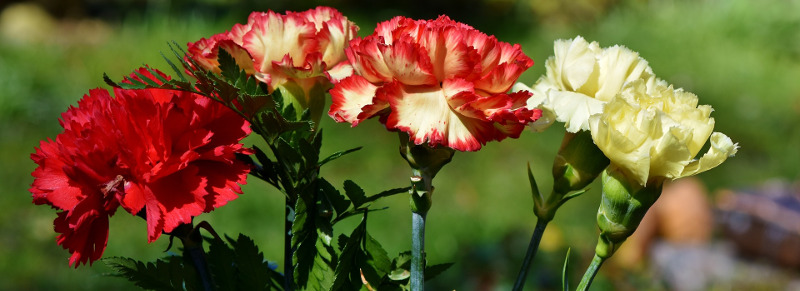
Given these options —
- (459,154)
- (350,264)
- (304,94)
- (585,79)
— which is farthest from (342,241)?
(459,154)

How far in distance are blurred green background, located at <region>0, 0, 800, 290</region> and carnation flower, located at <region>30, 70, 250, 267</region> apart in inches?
43.3

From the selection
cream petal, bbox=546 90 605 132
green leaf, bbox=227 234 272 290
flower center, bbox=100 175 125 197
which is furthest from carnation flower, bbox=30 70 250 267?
cream petal, bbox=546 90 605 132

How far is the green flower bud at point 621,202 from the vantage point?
598mm

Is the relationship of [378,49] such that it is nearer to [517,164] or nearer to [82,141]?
[82,141]

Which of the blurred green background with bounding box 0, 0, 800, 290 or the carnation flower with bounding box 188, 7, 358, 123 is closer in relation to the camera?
the carnation flower with bounding box 188, 7, 358, 123

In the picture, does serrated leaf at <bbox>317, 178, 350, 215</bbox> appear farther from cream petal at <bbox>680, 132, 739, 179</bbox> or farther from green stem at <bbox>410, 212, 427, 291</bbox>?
cream petal at <bbox>680, 132, 739, 179</bbox>

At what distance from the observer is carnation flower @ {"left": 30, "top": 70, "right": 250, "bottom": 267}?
0.53 meters

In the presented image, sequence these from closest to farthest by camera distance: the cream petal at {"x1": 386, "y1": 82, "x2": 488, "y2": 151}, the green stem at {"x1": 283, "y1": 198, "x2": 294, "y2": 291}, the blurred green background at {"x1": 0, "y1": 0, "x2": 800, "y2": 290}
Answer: the cream petal at {"x1": 386, "y1": 82, "x2": 488, "y2": 151}
the green stem at {"x1": 283, "y1": 198, "x2": 294, "y2": 291}
the blurred green background at {"x1": 0, "y1": 0, "x2": 800, "y2": 290}

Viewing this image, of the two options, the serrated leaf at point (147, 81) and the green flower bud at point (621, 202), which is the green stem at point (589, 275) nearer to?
the green flower bud at point (621, 202)

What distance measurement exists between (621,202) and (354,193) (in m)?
0.20

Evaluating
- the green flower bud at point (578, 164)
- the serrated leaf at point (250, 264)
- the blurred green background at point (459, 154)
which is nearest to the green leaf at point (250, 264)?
the serrated leaf at point (250, 264)

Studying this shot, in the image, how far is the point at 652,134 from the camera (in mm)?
571

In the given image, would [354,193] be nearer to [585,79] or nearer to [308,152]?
[308,152]

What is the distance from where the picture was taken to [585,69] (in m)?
0.62
